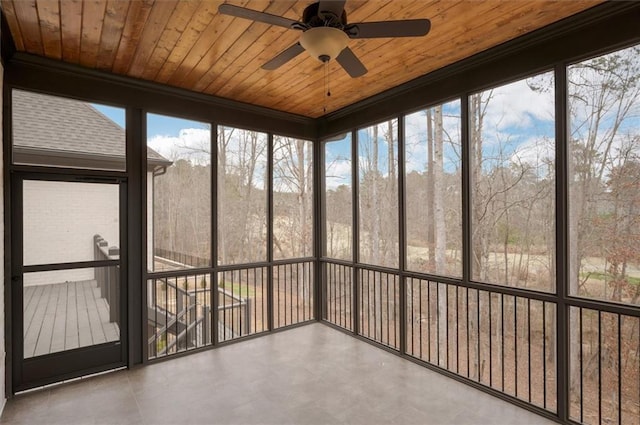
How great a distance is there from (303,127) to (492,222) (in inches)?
110

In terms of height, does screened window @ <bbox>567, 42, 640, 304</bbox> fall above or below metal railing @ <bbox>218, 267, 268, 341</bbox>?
above

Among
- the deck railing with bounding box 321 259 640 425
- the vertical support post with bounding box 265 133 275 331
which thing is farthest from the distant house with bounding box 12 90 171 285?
the deck railing with bounding box 321 259 640 425

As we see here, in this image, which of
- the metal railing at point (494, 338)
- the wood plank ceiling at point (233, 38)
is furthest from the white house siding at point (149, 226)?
the metal railing at point (494, 338)

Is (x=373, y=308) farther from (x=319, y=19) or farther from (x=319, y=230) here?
(x=319, y=19)

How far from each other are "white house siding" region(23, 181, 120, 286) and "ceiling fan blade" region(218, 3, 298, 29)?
248 centimetres

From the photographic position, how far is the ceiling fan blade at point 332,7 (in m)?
1.80

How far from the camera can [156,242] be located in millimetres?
3723

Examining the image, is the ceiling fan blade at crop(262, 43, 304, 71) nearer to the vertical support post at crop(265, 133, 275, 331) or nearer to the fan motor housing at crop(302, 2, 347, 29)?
the fan motor housing at crop(302, 2, 347, 29)

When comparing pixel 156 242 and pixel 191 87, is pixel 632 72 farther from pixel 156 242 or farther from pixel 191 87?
pixel 156 242

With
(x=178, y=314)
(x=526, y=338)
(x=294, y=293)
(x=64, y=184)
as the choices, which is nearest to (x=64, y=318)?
(x=178, y=314)

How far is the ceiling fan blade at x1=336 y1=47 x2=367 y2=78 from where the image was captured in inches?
87.7

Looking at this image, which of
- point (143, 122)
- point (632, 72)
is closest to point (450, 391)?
point (632, 72)

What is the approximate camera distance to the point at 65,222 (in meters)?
3.25

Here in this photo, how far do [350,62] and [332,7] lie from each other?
1.62 feet
